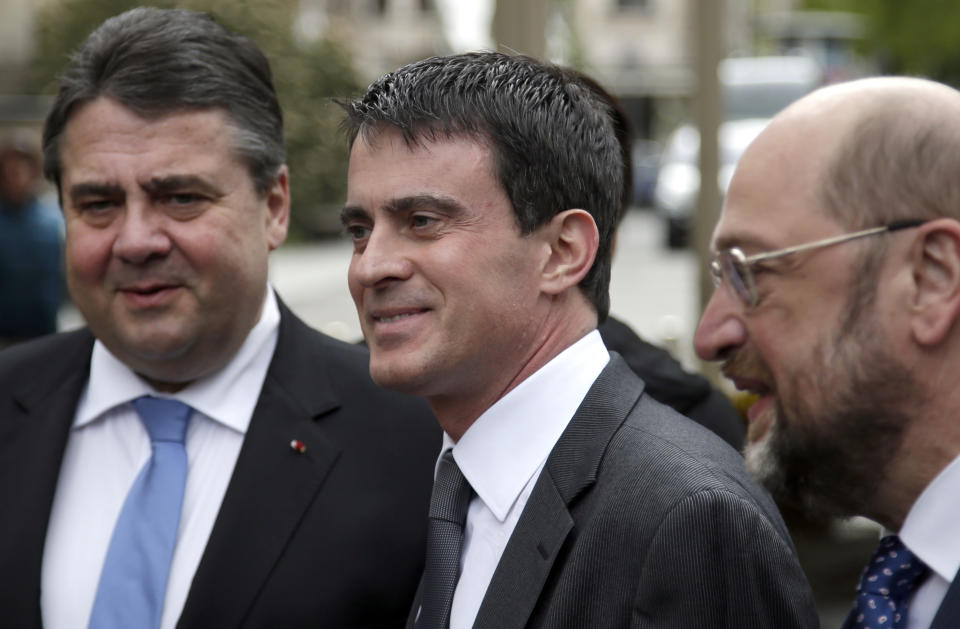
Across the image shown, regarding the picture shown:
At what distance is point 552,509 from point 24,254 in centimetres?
664

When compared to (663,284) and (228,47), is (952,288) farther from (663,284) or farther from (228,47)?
(663,284)

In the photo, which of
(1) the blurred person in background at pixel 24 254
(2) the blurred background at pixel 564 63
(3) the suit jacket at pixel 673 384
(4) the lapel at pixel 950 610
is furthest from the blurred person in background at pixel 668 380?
(1) the blurred person in background at pixel 24 254

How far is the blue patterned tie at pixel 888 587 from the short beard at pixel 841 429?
8 centimetres

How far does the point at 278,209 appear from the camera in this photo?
2.84 metres

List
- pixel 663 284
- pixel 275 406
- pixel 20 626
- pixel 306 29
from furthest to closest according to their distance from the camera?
pixel 663 284, pixel 306 29, pixel 275 406, pixel 20 626


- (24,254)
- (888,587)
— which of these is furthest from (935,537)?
(24,254)

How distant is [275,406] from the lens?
8.71 ft

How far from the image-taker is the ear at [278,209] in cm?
279

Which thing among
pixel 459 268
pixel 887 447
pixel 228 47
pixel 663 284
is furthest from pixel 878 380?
pixel 663 284

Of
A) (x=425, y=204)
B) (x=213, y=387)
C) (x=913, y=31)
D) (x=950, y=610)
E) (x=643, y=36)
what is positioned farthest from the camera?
(x=643, y=36)

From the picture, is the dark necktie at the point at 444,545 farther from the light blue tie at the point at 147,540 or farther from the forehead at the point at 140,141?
the forehead at the point at 140,141

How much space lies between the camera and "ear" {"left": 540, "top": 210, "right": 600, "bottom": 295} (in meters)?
2.11

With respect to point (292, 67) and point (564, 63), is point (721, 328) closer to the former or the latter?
point (564, 63)

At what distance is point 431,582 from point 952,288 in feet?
3.18
